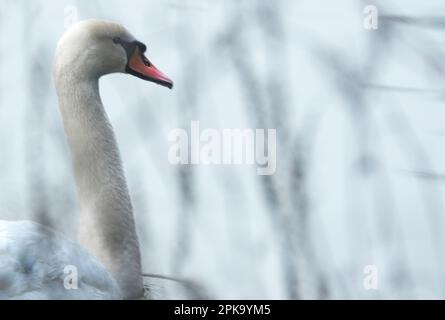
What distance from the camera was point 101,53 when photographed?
2734 mm

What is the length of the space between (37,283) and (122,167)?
2.63 ft

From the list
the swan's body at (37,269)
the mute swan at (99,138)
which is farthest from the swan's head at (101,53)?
the swan's body at (37,269)

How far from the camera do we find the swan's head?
8.72 ft

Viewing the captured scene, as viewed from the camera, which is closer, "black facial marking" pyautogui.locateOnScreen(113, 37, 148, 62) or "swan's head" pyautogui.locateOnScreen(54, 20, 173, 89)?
"swan's head" pyautogui.locateOnScreen(54, 20, 173, 89)

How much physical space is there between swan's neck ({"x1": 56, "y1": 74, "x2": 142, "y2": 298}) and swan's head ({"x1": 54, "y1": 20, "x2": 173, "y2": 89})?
0.13 ft

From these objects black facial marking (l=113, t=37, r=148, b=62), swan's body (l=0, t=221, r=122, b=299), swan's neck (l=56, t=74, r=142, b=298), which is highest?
black facial marking (l=113, t=37, r=148, b=62)

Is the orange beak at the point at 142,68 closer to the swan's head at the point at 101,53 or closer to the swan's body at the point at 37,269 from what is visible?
the swan's head at the point at 101,53

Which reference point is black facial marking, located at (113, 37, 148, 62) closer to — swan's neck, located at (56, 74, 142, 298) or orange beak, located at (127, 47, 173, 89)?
orange beak, located at (127, 47, 173, 89)

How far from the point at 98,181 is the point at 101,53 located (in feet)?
1.26

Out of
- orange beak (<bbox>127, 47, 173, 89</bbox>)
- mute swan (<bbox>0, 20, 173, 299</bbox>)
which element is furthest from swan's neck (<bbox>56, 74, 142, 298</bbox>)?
orange beak (<bbox>127, 47, 173, 89</bbox>)

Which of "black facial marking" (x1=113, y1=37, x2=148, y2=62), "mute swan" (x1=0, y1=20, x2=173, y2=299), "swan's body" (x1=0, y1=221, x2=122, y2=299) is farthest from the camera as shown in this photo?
"black facial marking" (x1=113, y1=37, x2=148, y2=62)

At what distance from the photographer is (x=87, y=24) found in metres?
2.68
